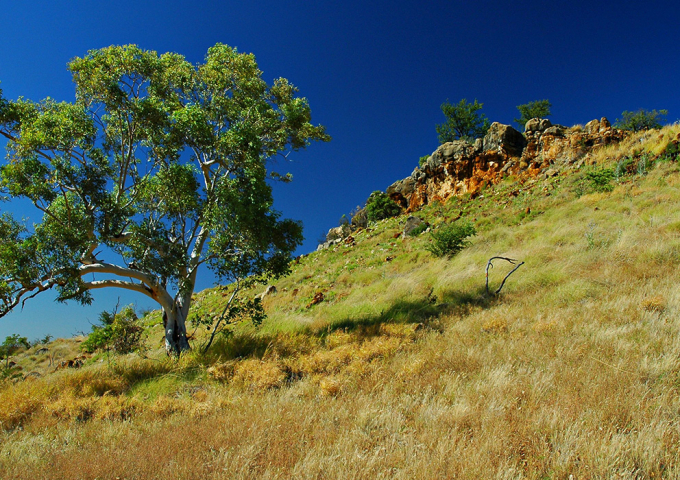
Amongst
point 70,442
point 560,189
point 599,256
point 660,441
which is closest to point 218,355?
point 70,442

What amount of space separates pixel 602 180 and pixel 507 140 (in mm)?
15615

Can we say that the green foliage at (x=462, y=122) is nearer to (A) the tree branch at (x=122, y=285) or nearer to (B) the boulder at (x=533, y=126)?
(B) the boulder at (x=533, y=126)

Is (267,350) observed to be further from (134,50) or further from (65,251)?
(134,50)

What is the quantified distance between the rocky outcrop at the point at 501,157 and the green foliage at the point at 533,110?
58.0 ft

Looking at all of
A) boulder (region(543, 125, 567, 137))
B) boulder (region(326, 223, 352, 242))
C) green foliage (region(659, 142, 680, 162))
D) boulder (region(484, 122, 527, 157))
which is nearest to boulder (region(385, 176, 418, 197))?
boulder (region(326, 223, 352, 242))

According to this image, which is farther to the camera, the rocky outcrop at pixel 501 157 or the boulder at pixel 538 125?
the boulder at pixel 538 125

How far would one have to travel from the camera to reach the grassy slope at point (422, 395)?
296 centimetres

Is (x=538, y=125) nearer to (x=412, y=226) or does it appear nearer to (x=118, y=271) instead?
(x=412, y=226)

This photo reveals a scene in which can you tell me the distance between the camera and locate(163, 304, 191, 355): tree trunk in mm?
8445

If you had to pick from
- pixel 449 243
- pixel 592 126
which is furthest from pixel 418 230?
pixel 592 126

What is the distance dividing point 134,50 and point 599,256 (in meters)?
14.4

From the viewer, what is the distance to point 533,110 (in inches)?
1895

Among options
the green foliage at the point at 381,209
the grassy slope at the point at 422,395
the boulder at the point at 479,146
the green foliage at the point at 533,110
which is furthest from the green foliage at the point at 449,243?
the green foliage at the point at 533,110

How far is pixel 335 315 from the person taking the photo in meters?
10.3
